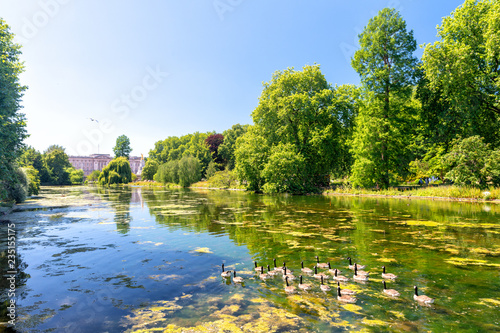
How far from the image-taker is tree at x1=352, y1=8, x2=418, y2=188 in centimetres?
3291

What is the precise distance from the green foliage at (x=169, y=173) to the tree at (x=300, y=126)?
3266cm

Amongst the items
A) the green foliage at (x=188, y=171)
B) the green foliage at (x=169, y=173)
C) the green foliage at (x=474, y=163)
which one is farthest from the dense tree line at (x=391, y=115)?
the green foliage at (x=169, y=173)

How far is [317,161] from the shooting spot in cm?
4088

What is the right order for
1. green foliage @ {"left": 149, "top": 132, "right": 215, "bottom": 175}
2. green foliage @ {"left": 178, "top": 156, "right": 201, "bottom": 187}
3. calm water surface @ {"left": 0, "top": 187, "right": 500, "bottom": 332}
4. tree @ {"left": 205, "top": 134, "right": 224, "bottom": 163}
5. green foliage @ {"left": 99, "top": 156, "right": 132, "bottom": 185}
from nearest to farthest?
calm water surface @ {"left": 0, "top": 187, "right": 500, "bottom": 332} → green foliage @ {"left": 178, "top": 156, "right": 201, "bottom": 187} → green foliage @ {"left": 99, "top": 156, "right": 132, "bottom": 185} → green foliage @ {"left": 149, "top": 132, "right": 215, "bottom": 175} → tree @ {"left": 205, "top": 134, "right": 224, "bottom": 163}

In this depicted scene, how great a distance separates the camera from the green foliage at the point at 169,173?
71.6 metres

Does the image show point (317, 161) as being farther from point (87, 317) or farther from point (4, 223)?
point (87, 317)

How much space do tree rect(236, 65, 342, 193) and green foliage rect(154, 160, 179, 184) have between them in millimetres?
32656

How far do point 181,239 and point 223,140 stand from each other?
8036 cm

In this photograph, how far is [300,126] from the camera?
4166 centimetres

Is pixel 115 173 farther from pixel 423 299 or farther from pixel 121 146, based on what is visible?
pixel 423 299

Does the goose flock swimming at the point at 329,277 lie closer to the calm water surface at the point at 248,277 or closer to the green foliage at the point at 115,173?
the calm water surface at the point at 248,277

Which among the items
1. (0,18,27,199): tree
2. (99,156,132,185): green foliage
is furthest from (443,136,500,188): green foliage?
(99,156,132,185): green foliage

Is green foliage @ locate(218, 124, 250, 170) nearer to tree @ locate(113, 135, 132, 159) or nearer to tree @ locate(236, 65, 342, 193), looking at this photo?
tree @ locate(236, 65, 342, 193)

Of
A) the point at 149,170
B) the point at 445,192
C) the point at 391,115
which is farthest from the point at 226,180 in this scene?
the point at 149,170
